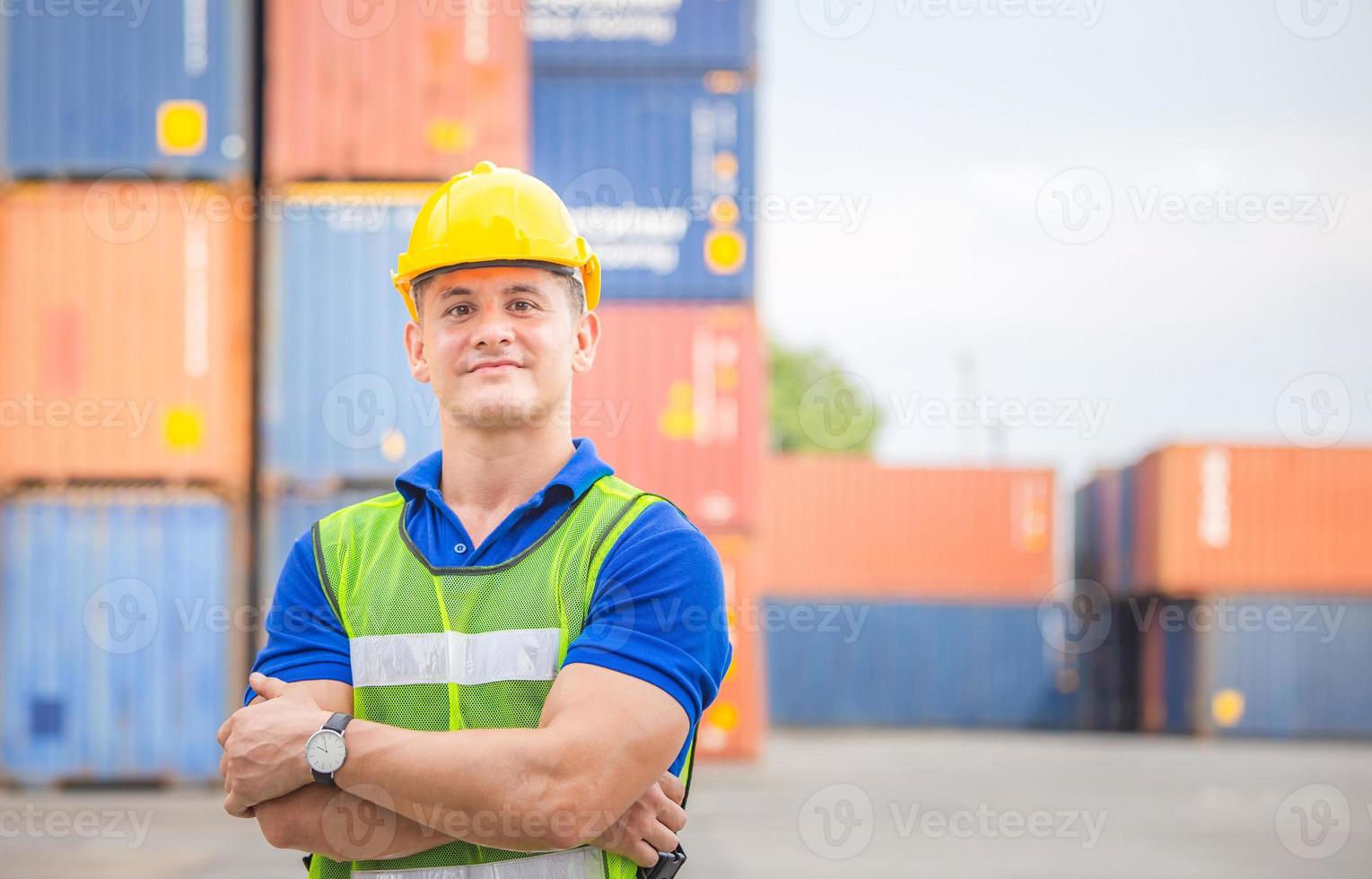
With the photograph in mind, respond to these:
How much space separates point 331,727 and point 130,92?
1242 cm

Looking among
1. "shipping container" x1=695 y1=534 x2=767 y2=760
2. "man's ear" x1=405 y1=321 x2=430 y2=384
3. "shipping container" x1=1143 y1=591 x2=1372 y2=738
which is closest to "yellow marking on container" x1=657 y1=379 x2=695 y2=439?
"shipping container" x1=695 y1=534 x2=767 y2=760

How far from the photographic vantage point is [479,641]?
2414 millimetres

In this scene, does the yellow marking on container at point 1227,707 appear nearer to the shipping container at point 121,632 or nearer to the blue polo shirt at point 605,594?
the shipping container at point 121,632

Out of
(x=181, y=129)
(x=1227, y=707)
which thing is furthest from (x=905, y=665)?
(x=181, y=129)

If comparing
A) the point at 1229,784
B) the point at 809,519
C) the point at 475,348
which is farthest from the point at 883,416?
the point at 475,348

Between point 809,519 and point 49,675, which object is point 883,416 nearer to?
point 809,519

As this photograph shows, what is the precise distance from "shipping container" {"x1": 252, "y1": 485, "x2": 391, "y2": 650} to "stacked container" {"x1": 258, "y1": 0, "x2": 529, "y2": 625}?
0.04ft

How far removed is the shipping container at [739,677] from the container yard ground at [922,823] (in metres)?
0.27

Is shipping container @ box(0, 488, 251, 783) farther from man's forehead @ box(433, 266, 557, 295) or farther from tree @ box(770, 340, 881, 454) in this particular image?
tree @ box(770, 340, 881, 454)

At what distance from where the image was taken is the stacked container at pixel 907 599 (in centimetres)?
2795

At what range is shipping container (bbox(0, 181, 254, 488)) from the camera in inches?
521

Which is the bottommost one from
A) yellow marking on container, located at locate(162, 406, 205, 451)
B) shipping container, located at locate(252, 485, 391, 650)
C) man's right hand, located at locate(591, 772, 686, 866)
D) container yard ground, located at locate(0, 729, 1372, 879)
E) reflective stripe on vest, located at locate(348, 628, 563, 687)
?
container yard ground, located at locate(0, 729, 1372, 879)

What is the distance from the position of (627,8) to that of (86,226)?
6064mm

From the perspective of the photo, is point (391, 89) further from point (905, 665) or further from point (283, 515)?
point (905, 665)
